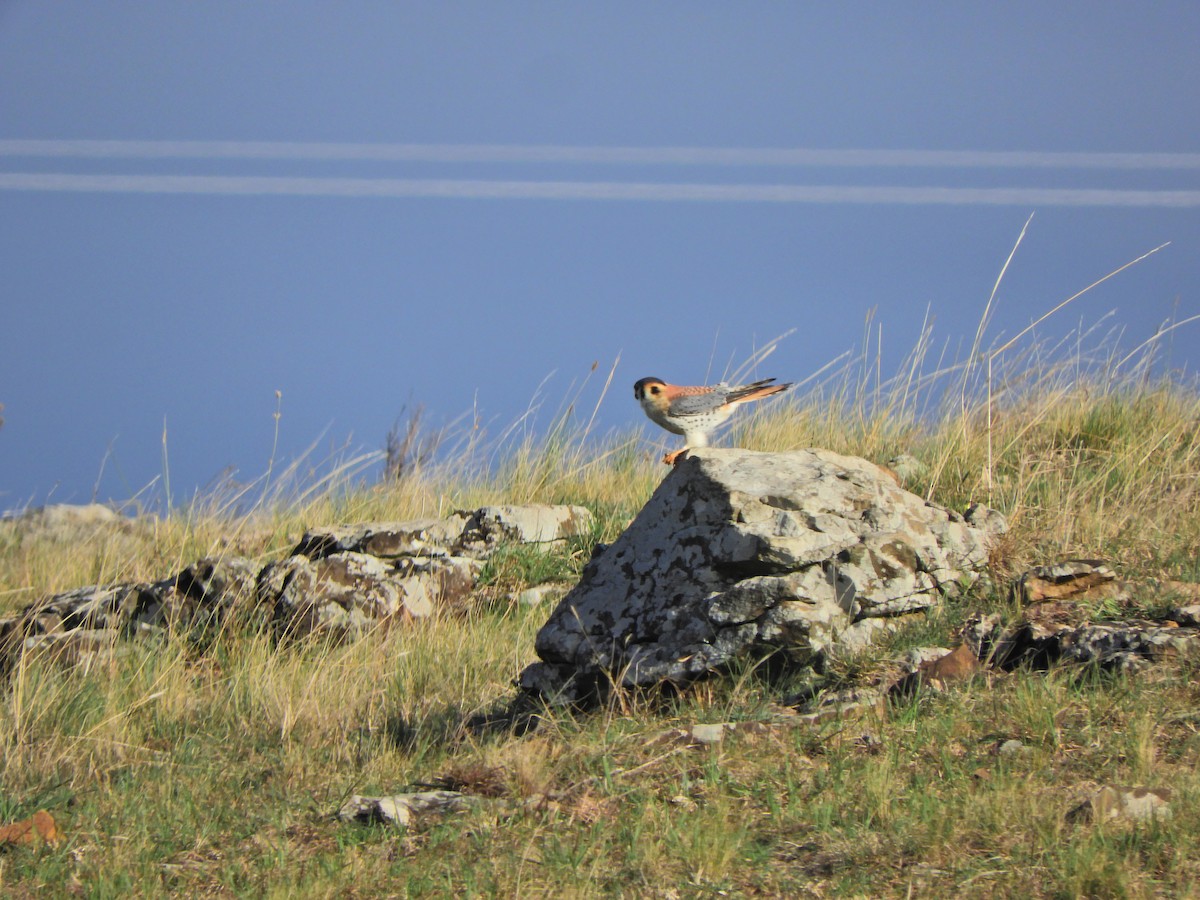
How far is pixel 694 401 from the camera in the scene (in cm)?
661

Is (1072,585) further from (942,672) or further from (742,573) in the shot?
(742,573)

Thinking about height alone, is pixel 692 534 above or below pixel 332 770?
above

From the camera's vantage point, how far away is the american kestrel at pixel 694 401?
21.8 ft

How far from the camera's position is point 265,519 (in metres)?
8.35

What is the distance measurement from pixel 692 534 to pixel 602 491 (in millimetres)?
3549

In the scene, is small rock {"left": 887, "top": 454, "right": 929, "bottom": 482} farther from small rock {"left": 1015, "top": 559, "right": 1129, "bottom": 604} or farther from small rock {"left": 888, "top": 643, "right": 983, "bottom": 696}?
small rock {"left": 888, "top": 643, "right": 983, "bottom": 696}

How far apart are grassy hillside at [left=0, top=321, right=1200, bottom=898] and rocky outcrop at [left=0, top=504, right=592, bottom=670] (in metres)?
0.23

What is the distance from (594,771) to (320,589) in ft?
10.6

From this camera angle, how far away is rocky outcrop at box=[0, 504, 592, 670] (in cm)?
614

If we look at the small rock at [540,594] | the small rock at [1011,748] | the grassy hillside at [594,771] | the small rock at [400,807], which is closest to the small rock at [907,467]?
the grassy hillside at [594,771]

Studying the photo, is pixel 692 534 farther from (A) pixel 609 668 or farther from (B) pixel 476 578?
(B) pixel 476 578

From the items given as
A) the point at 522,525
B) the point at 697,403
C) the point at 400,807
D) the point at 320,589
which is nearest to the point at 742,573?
the point at 400,807

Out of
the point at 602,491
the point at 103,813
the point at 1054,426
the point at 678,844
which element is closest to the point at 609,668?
the point at 678,844

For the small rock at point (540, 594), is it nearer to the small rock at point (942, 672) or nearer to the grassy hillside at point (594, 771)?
the grassy hillside at point (594, 771)
